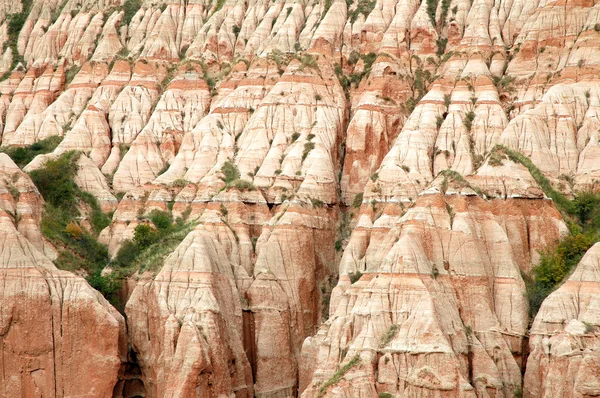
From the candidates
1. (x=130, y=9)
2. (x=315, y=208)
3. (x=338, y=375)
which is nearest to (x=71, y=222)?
(x=315, y=208)

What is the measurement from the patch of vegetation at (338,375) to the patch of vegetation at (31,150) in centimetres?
3736

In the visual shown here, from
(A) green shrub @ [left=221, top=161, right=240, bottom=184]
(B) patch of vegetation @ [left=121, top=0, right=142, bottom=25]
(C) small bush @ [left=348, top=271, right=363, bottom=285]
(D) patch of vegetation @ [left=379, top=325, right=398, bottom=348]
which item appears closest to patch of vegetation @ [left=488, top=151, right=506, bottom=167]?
(C) small bush @ [left=348, top=271, right=363, bottom=285]

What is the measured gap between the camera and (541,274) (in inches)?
3044

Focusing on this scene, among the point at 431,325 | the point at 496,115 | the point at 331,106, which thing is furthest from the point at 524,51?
the point at 431,325

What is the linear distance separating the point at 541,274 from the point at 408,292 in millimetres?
8446

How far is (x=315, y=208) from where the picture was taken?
286 feet

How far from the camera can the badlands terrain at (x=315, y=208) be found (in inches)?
2879

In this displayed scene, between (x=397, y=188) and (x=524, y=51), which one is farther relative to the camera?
(x=524, y=51)

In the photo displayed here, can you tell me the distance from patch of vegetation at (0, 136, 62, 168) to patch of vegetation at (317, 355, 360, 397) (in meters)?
37.4

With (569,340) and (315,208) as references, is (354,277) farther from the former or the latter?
(569,340)

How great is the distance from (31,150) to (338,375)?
4011 centimetres

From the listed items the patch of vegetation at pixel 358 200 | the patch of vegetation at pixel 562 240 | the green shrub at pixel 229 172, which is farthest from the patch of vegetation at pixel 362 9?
the patch of vegetation at pixel 562 240

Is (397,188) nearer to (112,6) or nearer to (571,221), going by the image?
(571,221)

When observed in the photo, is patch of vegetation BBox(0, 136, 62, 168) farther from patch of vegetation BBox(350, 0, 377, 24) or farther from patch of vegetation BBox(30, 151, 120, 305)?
patch of vegetation BBox(350, 0, 377, 24)
